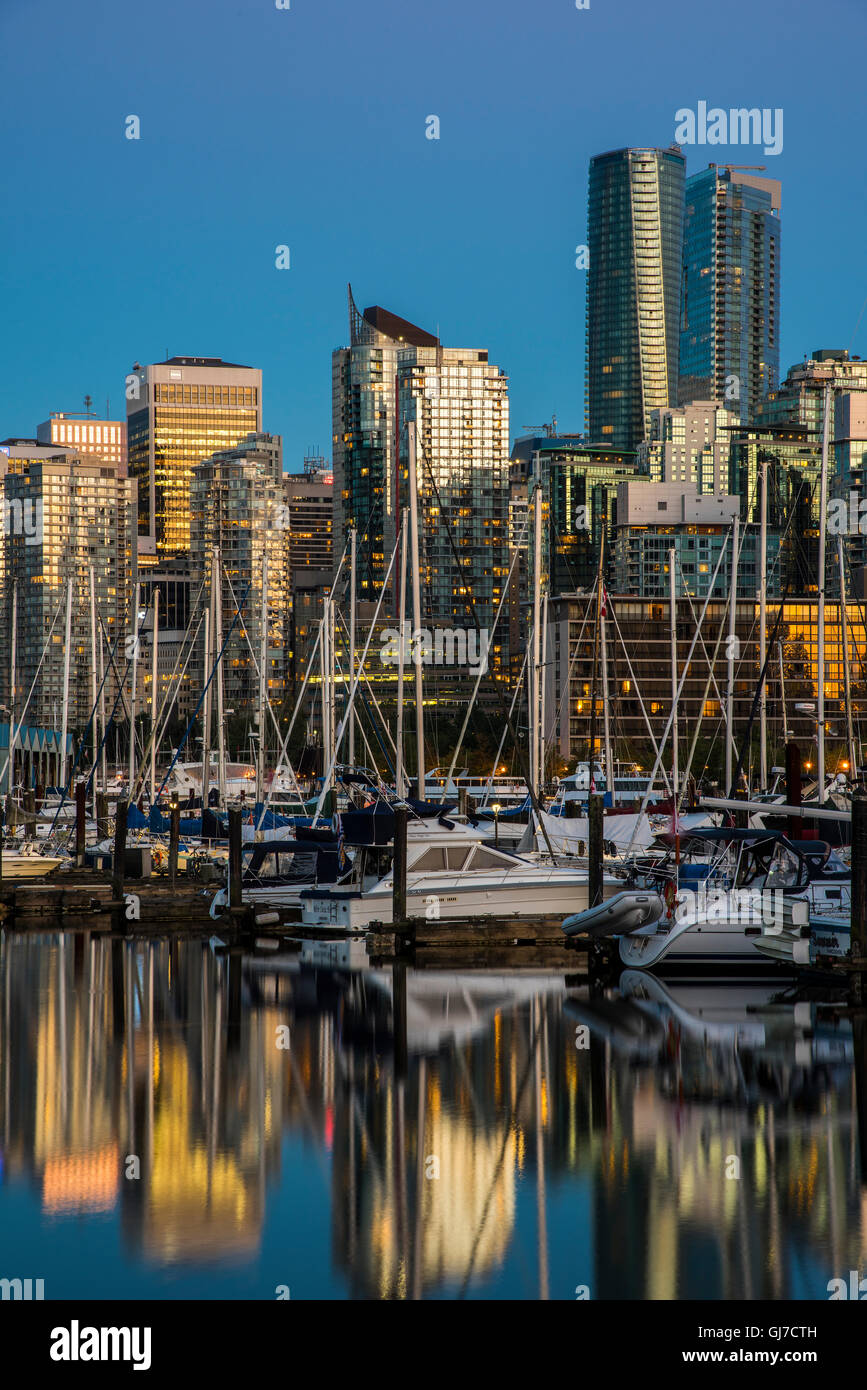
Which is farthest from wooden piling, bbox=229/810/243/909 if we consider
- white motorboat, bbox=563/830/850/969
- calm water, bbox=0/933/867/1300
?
white motorboat, bbox=563/830/850/969

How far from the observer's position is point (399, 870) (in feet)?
111

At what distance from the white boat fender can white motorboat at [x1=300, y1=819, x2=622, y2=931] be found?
2.98 metres

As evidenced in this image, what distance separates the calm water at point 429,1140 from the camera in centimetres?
1602

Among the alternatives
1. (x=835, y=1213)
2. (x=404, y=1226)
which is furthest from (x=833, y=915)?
(x=404, y=1226)

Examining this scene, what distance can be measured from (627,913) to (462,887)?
452 cm

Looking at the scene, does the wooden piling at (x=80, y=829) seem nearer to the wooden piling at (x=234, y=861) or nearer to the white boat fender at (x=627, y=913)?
the wooden piling at (x=234, y=861)

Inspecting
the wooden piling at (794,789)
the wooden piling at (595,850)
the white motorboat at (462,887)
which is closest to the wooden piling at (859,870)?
the wooden piling at (595,850)

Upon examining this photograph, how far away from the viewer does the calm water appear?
1602 cm

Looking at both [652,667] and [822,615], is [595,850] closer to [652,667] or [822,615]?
[822,615]

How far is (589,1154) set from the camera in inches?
774

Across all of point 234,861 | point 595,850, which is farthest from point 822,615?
point 234,861

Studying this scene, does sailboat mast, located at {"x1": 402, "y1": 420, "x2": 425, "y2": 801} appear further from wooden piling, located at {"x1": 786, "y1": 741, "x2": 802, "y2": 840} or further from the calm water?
wooden piling, located at {"x1": 786, "y1": 741, "x2": 802, "y2": 840}
